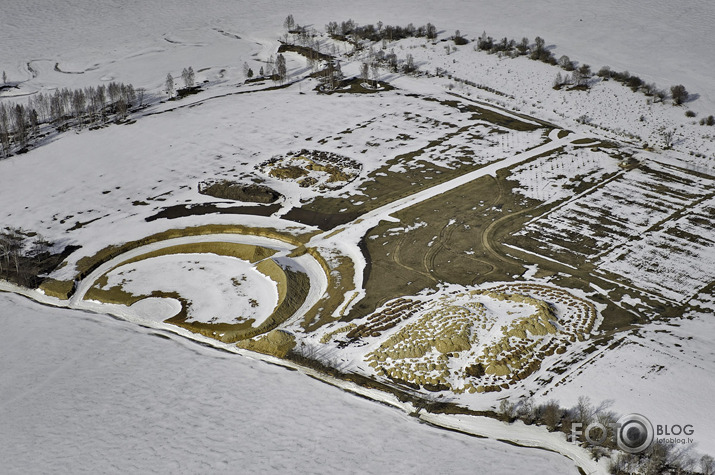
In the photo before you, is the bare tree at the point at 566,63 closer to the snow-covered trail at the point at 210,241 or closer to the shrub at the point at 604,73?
the shrub at the point at 604,73

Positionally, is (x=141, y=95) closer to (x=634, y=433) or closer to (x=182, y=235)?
(x=182, y=235)

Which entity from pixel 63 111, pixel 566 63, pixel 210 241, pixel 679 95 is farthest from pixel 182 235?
pixel 566 63

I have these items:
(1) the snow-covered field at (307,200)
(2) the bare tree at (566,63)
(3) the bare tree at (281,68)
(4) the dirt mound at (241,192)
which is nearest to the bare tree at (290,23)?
(1) the snow-covered field at (307,200)

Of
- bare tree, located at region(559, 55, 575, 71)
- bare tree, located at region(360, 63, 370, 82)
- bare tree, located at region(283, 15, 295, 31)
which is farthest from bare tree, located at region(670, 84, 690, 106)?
bare tree, located at region(283, 15, 295, 31)

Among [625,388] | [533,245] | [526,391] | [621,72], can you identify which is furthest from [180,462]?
[621,72]

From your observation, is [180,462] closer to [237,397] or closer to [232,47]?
[237,397]

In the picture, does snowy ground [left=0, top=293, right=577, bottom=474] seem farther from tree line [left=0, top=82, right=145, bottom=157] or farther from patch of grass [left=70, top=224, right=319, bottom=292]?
tree line [left=0, top=82, right=145, bottom=157]
